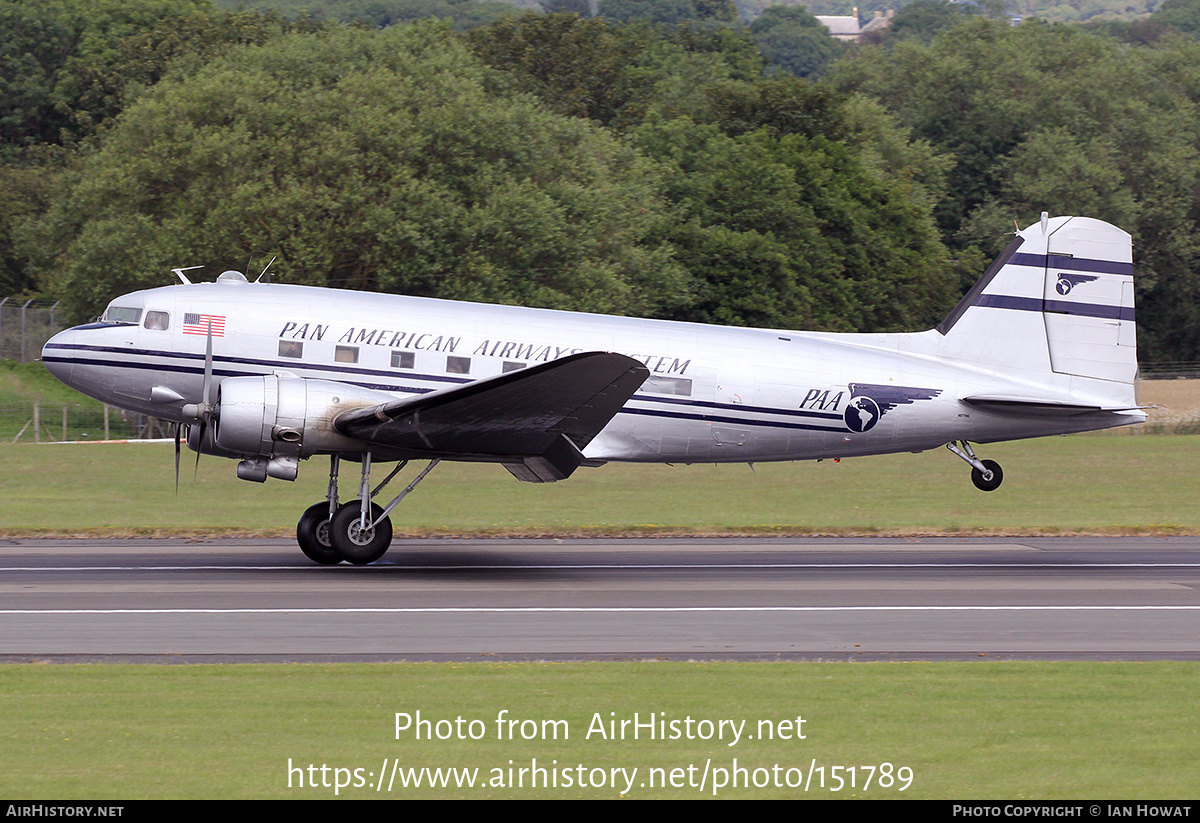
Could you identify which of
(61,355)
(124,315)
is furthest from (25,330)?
(124,315)

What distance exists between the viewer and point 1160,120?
90562mm

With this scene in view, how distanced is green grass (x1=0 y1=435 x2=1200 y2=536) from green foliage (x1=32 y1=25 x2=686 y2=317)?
8.81 m

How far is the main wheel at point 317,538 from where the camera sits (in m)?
20.6

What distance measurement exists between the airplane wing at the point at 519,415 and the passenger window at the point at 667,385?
6.16ft

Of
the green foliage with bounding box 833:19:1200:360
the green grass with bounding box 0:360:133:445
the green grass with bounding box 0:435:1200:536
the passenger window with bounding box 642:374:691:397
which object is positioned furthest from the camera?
the green foliage with bounding box 833:19:1200:360

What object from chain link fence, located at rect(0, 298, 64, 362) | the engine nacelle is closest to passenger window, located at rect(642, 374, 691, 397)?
the engine nacelle

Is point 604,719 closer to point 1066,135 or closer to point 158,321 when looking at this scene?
point 158,321

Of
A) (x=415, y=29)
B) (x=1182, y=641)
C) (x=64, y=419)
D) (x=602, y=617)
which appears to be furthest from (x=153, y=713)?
(x=415, y=29)

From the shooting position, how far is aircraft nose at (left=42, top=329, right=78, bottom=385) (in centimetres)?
2094

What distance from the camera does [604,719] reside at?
36.6 feet

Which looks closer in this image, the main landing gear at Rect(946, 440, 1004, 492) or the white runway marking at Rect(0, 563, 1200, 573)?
the white runway marking at Rect(0, 563, 1200, 573)

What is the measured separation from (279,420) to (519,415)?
3.37 metres

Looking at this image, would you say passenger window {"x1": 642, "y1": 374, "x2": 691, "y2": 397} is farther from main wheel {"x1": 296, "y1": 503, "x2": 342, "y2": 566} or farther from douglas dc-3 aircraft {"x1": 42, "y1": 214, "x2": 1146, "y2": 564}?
main wheel {"x1": 296, "y1": 503, "x2": 342, "y2": 566}

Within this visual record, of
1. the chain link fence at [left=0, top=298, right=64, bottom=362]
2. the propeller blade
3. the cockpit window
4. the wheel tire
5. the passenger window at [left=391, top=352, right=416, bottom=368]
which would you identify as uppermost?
the cockpit window
